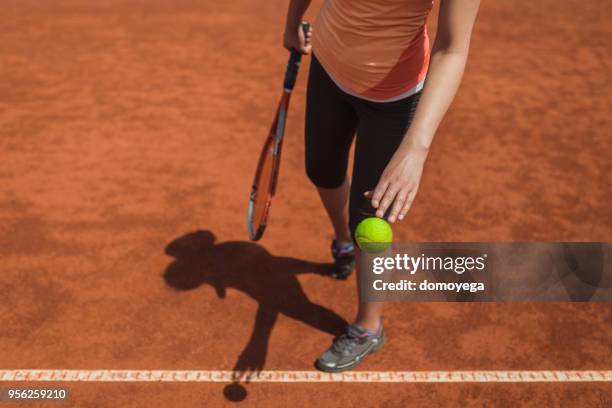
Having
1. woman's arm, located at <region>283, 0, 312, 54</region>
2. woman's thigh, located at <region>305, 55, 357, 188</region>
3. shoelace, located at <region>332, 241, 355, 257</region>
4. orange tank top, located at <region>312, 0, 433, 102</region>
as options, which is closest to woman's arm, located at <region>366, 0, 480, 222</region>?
orange tank top, located at <region>312, 0, 433, 102</region>

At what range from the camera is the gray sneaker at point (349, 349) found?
3.28 metres

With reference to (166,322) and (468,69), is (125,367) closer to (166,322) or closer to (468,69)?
(166,322)

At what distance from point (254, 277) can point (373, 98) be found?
1.62 meters

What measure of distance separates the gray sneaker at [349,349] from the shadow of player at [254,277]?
238 millimetres

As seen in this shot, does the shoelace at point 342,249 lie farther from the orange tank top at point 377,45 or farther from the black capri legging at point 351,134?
the orange tank top at point 377,45

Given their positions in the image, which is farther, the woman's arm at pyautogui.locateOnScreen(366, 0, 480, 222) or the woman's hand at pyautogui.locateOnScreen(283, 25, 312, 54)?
the woman's hand at pyautogui.locateOnScreen(283, 25, 312, 54)

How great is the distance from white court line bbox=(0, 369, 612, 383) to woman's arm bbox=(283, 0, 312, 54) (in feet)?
5.35

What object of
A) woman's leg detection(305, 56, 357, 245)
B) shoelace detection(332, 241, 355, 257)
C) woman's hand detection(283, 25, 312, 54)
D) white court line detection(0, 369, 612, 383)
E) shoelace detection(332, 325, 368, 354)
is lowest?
white court line detection(0, 369, 612, 383)

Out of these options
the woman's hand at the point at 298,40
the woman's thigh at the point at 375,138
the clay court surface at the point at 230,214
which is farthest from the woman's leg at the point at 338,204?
the woman's hand at the point at 298,40

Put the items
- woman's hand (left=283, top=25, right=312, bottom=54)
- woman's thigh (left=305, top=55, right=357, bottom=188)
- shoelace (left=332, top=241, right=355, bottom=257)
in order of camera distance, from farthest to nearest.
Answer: shoelace (left=332, top=241, right=355, bottom=257) → woman's hand (left=283, top=25, right=312, bottom=54) → woman's thigh (left=305, top=55, right=357, bottom=188)

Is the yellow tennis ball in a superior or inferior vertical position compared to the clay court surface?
superior

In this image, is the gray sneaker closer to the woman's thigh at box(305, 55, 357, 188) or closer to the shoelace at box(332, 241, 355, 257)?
the shoelace at box(332, 241, 355, 257)

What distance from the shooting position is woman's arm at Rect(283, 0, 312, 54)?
3193 millimetres

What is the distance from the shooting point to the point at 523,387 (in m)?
3.18
